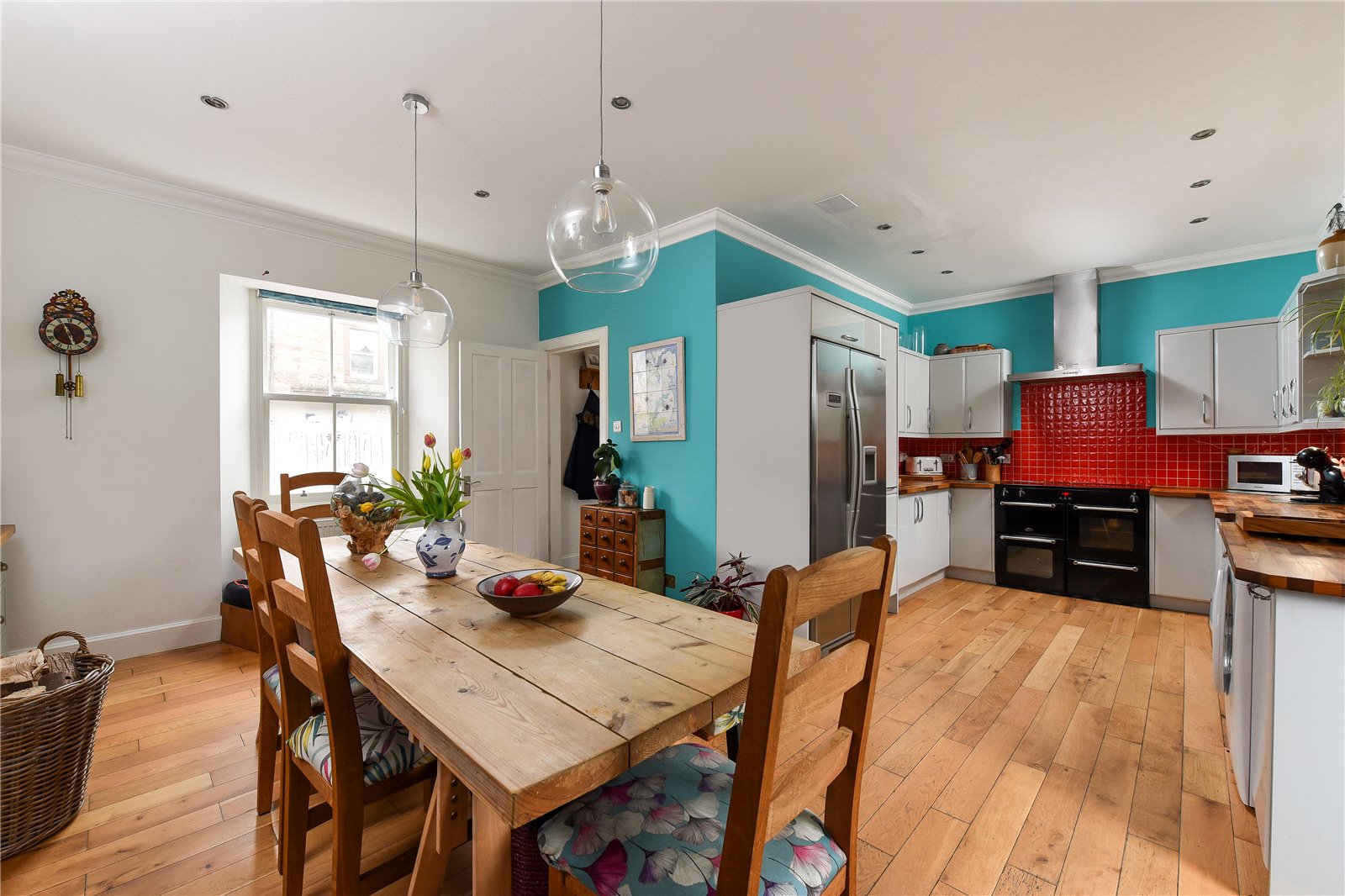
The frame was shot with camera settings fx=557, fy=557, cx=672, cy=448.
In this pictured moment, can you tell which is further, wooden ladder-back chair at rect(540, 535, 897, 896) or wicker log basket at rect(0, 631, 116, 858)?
wicker log basket at rect(0, 631, 116, 858)

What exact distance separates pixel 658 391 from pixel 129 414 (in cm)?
311

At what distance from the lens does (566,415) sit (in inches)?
213

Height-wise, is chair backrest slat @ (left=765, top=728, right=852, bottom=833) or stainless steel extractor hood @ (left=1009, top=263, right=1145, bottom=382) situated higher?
stainless steel extractor hood @ (left=1009, top=263, right=1145, bottom=382)

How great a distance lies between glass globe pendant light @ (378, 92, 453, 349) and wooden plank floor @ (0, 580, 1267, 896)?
1853 mm

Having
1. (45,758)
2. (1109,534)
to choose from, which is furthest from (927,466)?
(45,758)

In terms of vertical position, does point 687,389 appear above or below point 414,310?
below

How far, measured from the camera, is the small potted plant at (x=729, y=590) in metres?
3.24

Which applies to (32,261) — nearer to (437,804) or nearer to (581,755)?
(437,804)

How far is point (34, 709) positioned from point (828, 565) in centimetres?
238

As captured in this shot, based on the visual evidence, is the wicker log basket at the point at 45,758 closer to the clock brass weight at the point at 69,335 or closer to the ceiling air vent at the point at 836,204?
the clock brass weight at the point at 69,335

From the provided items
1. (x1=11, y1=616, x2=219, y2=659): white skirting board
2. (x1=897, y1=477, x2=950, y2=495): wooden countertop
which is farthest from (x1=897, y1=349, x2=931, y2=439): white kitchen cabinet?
(x1=11, y1=616, x2=219, y2=659): white skirting board

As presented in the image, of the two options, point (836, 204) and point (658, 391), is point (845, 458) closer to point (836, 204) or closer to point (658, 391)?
point (658, 391)

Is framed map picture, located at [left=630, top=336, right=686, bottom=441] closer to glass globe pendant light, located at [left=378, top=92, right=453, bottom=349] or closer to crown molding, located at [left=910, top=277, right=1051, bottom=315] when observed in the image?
glass globe pendant light, located at [left=378, top=92, right=453, bottom=349]

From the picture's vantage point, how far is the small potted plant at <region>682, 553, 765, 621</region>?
3236mm
